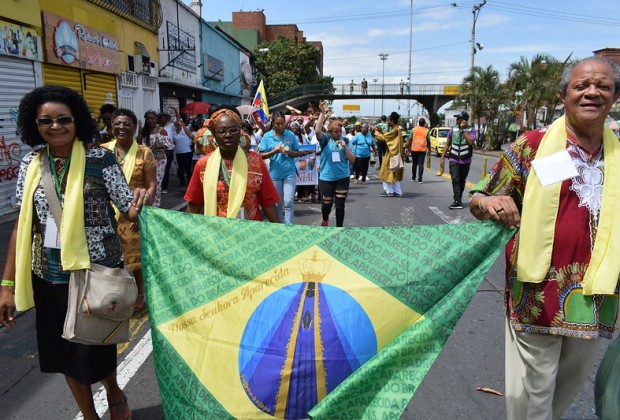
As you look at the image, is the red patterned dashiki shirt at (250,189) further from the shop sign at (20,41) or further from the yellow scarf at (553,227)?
the shop sign at (20,41)

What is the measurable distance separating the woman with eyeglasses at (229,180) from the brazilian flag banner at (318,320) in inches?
49.1

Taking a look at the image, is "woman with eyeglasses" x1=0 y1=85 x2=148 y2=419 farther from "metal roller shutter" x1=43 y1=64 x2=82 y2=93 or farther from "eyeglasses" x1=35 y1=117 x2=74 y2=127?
"metal roller shutter" x1=43 y1=64 x2=82 y2=93

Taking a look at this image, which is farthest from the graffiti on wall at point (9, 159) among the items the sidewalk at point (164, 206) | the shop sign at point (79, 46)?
the shop sign at point (79, 46)

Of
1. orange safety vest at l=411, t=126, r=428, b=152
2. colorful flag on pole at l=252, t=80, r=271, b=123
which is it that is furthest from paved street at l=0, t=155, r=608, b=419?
colorful flag on pole at l=252, t=80, r=271, b=123

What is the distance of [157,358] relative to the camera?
7.97 ft

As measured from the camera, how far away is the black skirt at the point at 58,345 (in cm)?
271

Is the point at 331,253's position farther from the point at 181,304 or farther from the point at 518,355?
the point at 518,355

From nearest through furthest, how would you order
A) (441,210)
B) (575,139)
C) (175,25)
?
(575,139) → (441,210) → (175,25)

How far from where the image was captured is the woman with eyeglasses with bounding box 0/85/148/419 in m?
2.63

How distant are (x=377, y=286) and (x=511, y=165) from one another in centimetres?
83

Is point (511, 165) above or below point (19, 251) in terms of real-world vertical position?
above

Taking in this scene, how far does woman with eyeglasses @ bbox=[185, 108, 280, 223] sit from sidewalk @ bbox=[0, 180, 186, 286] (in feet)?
13.2

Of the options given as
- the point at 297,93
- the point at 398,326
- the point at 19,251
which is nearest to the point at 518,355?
the point at 398,326

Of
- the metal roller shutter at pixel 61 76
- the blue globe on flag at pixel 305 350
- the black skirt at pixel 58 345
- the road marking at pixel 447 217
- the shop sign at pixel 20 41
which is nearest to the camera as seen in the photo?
the blue globe on flag at pixel 305 350
